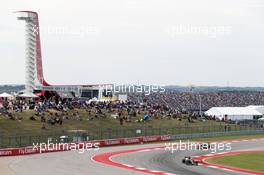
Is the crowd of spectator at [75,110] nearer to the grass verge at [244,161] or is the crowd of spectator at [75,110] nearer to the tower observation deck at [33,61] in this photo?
the tower observation deck at [33,61]

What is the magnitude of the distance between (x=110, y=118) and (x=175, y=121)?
806 centimetres

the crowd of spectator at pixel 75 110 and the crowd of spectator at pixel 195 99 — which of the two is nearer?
the crowd of spectator at pixel 75 110

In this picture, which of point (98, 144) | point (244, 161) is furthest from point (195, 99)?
point (244, 161)

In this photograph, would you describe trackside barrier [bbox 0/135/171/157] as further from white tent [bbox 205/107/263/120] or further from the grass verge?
white tent [bbox 205/107/263/120]

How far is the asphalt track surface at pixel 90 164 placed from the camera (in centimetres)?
2629

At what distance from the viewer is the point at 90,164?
98.9ft

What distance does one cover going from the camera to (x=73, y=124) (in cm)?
4894

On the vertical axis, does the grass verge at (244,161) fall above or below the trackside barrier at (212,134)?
below

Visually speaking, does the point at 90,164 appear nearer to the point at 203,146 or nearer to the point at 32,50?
the point at 203,146

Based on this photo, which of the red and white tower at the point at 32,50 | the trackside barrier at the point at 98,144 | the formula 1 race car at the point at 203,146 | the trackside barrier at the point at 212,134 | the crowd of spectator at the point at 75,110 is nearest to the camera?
the trackside barrier at the point at 98,144

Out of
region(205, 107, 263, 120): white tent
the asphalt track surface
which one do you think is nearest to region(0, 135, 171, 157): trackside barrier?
the asphalt track surface

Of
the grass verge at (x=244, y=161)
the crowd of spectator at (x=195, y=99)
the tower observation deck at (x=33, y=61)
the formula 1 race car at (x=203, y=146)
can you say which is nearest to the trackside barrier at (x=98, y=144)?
the formula 1 race car at (x=203, y=146)

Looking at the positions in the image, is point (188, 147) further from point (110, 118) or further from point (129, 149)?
point (110, 118)

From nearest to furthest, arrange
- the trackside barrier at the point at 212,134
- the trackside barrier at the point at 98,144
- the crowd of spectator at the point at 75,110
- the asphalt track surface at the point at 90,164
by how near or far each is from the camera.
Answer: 1. the asphalt track surface at the point at 90,164
2. the trackside barrier at the point at 98,144
3. the crowd of spectator at the point at 75,110
4. the trackside barrier at the point at 212,134
